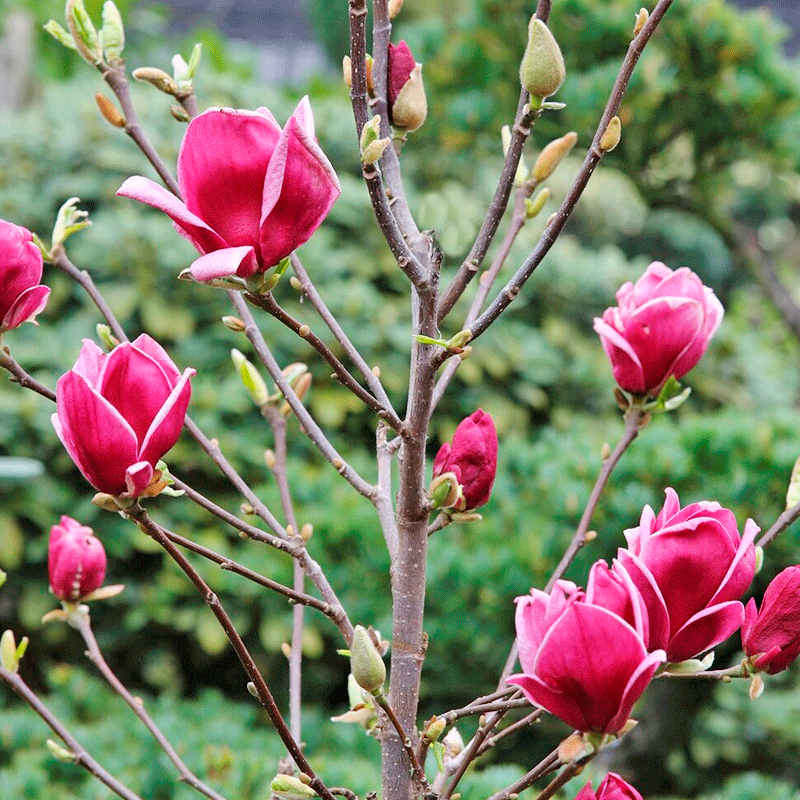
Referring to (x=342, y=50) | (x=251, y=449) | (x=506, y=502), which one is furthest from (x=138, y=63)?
(x=506, y=502)

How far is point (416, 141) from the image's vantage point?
385 centimetres

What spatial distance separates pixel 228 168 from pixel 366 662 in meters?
0.26

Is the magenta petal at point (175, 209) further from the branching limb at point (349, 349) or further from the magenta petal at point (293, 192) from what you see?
the branching limb at point (349, 349)

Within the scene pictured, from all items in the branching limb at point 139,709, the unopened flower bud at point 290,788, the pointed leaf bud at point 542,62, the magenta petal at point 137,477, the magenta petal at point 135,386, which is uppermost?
the pointed leaf bud at point 542,62

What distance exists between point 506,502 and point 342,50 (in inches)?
161

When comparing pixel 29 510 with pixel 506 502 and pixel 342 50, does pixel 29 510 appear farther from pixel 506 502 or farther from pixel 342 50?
pixel 342 50

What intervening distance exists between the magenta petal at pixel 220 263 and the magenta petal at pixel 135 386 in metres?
0.07

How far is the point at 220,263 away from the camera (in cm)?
46

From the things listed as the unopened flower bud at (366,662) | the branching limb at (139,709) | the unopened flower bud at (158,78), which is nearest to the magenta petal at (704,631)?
the unopened flower bud at (366,662)

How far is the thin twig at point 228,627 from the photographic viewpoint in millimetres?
504

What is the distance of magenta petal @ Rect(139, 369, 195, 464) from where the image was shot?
502 mm

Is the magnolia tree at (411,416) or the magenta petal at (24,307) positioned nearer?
the magnolia tree at (411,416)

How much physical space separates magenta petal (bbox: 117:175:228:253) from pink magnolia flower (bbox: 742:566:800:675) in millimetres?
366

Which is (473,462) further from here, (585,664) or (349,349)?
(585,664)
